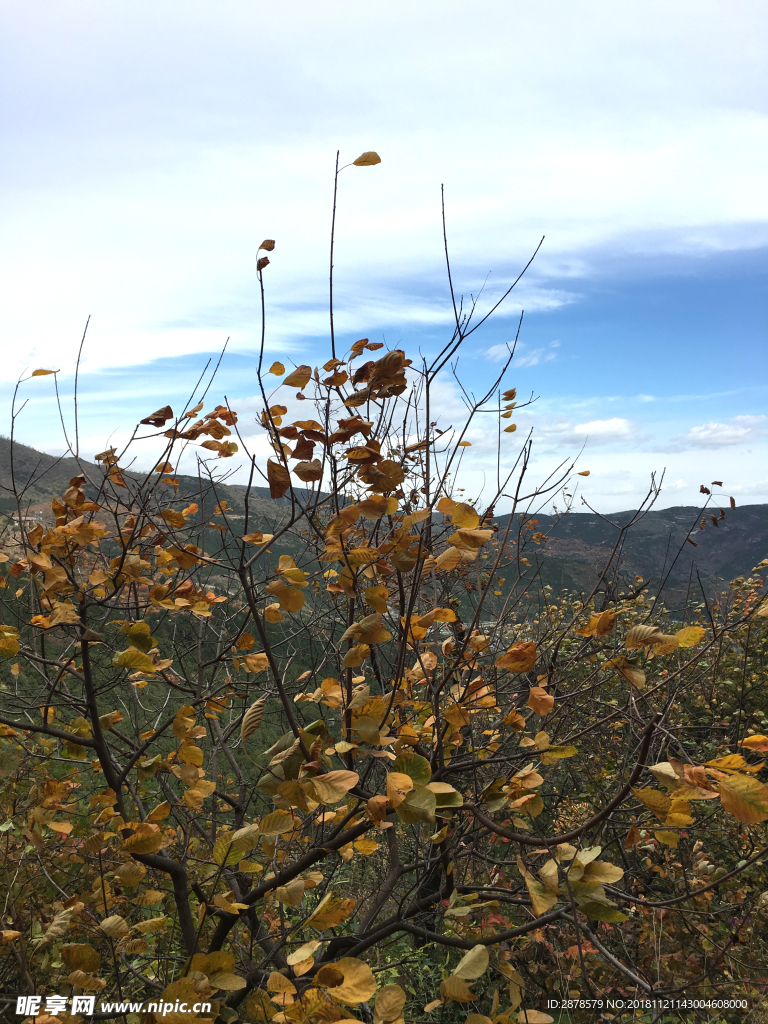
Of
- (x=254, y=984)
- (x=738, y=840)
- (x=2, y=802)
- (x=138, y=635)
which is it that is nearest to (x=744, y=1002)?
(x=738, y=840)

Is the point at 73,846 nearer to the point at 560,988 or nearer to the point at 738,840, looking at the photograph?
the point at 560,988

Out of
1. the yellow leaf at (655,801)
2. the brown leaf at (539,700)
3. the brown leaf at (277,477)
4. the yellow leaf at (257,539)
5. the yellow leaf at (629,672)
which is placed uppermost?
the brown leaf at (277,477)

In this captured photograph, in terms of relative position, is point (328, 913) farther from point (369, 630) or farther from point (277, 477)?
point (277, 477)

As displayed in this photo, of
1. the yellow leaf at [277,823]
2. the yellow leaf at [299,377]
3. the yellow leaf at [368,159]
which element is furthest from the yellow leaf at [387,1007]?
the yellow leaf at [368,159]

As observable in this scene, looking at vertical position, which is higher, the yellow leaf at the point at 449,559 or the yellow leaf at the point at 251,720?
the yellow leaf at the point at 449,559

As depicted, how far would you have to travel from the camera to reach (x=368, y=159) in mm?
1584

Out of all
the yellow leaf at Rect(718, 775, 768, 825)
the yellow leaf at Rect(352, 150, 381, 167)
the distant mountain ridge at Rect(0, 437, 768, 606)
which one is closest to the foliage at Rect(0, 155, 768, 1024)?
the yellow leaf at Rect(718, 775, 768, 825)

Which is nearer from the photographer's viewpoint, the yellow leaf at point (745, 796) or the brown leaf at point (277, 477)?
the yellow leaf at point (745, 796)

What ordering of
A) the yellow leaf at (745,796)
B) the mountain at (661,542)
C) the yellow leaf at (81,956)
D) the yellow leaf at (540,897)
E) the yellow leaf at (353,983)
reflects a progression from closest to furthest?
the yellow leaf at (745,796)
the yellow leaf at (353,983)
the yellow leaf at (540,897)
the yellow leaf at (81,956)
the mountain at (661,542)

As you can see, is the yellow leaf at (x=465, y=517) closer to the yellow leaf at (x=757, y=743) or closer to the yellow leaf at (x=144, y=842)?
the yellow leaf at (x=757, y=743)

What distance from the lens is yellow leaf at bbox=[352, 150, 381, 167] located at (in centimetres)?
158

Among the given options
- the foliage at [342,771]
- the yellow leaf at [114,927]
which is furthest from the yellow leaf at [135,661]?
the yellow leaf at [114,927]

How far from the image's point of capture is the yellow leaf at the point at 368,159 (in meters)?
1.58

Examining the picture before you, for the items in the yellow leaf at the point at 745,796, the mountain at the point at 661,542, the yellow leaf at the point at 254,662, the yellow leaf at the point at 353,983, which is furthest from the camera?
the mountain at the point at 661,542
